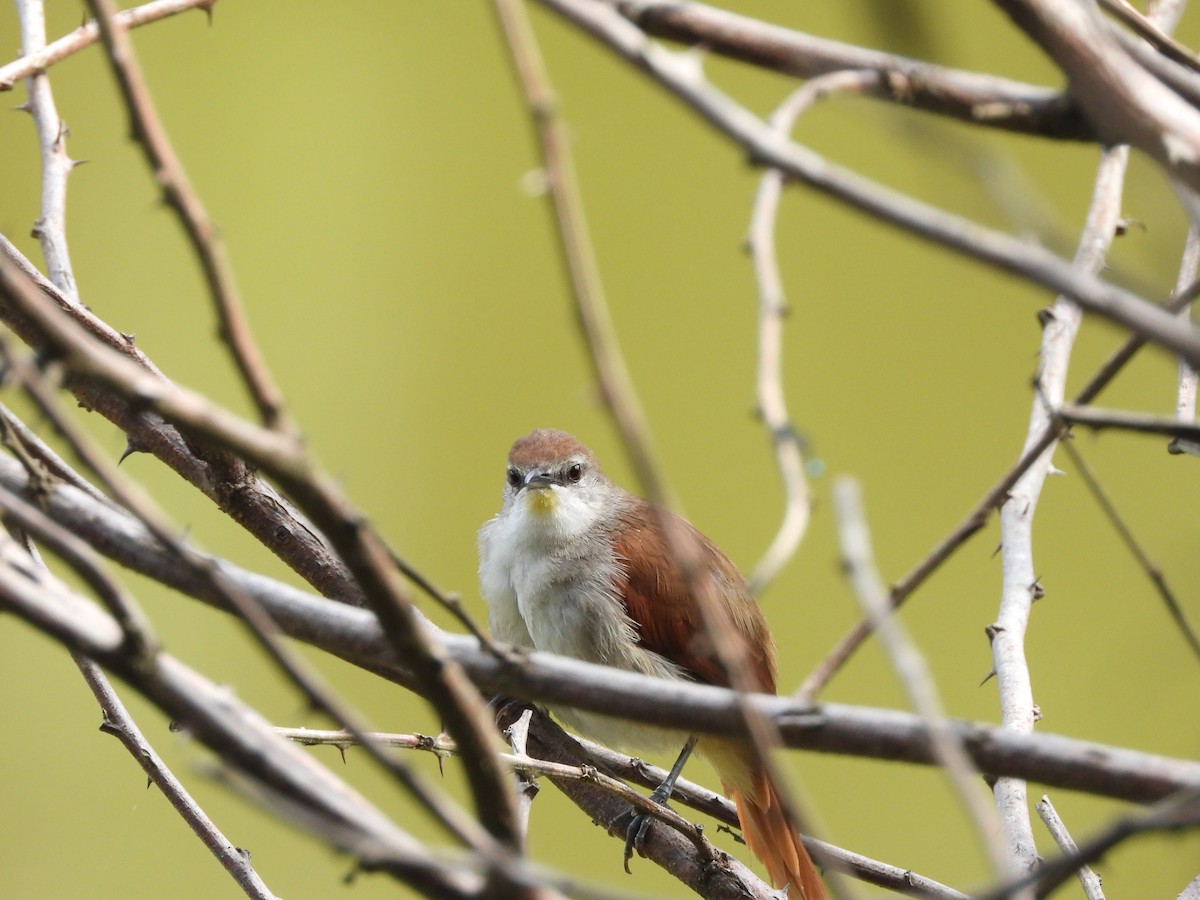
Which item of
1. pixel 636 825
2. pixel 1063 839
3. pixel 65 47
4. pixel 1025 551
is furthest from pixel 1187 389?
pixel 65 47

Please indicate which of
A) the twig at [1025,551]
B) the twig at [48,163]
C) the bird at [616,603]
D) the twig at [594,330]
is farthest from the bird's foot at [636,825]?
the twig at [594,330]

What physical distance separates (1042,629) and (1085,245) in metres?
3.27

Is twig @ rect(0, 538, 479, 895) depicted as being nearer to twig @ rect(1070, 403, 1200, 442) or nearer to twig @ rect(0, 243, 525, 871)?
twig @ rect(0, 243, 525, 871)

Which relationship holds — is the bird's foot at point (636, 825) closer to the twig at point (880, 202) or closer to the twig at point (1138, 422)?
the twig at point (1138, 422)

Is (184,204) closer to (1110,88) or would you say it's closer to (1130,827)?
(1110,88)

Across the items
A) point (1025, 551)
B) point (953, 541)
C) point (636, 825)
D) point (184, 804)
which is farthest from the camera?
point (636, 825)

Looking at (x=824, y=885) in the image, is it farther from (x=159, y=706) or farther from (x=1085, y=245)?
(x=159, y=706)

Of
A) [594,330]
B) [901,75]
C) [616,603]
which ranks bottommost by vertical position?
[594,330]

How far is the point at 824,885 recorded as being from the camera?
2695 mm

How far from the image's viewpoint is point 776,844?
2.62 meters

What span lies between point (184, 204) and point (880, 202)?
443mm


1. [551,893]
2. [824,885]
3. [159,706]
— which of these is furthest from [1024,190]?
[824,885]

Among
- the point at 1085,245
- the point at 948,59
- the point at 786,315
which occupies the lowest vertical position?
the point at 786,315

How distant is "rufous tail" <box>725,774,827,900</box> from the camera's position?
8.48ft
